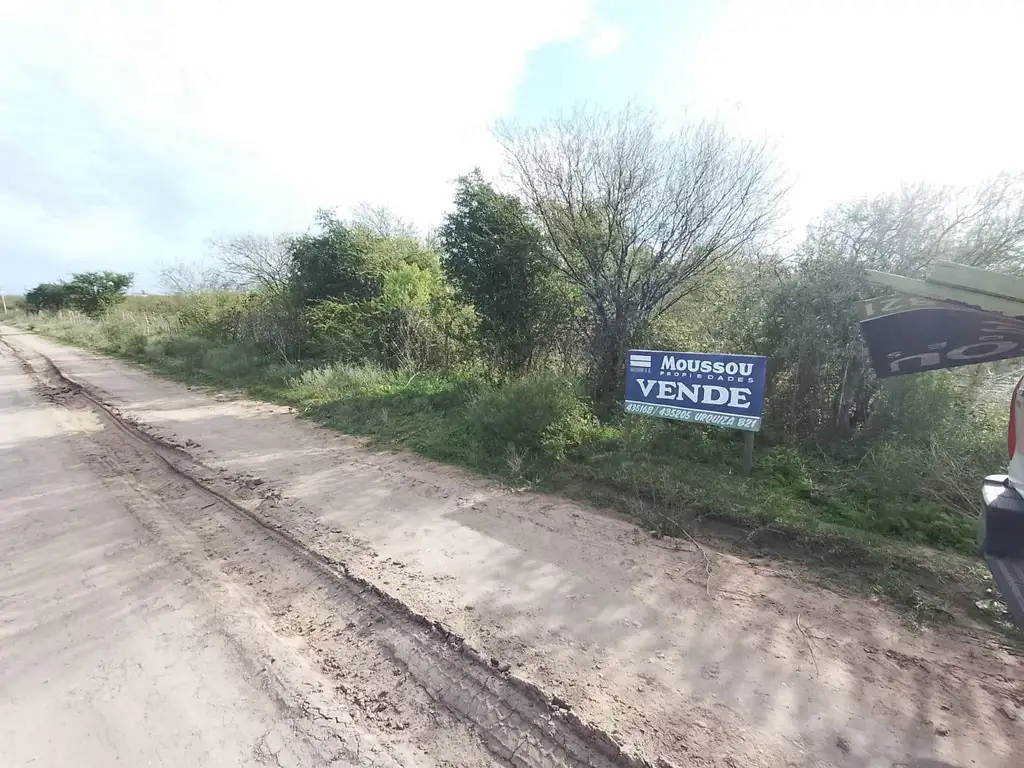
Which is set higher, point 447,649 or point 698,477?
point 698,477

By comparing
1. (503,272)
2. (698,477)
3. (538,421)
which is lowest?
(698,477)

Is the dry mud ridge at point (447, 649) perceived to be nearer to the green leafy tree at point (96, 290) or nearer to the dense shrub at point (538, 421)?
the dense shrub at point (538, 421)

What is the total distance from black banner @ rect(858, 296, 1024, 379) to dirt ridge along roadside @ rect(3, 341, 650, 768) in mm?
3029

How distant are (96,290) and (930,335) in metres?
48.9

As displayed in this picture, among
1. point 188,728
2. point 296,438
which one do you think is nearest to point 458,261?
point 296,438

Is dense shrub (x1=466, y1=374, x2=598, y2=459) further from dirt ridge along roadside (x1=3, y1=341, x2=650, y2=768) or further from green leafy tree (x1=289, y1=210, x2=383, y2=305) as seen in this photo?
green leafy tree (x1=289, y1=210, x2=383, y2=305)

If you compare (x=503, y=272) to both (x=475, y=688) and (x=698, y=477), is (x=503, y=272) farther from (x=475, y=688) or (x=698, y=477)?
(x=475, y=688)

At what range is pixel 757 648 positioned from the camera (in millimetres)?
2664

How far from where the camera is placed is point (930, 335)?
325 centimetres

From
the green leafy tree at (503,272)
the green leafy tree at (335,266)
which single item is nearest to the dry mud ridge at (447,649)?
the green leafy tree at (503,272)

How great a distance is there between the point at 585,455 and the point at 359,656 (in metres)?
3.34

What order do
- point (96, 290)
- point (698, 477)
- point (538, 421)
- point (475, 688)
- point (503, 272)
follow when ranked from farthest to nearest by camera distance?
1. point (96, 290)
2. point (503, 272)
3. point (538, 421)
4. point (698, 477)
5. point (475, 688)

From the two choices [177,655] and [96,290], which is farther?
[96,290]

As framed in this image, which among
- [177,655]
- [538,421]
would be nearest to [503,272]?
[538,421]
